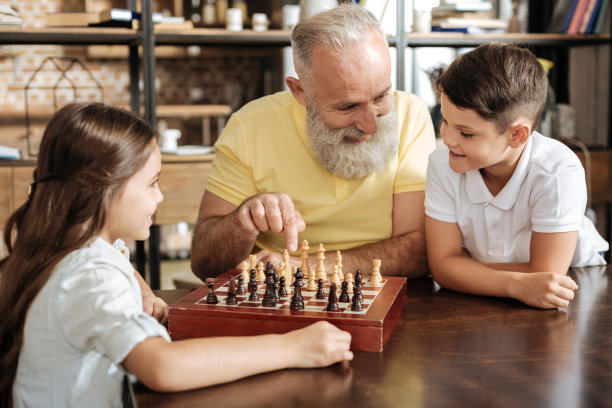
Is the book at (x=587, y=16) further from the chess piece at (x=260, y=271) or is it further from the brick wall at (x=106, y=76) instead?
the chess piece at (x=260, y=271)

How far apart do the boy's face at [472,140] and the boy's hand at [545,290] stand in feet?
1.06

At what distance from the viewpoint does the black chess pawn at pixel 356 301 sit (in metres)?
1.23

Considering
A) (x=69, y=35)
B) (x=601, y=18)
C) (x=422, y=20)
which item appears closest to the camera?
(x=69, y=35)

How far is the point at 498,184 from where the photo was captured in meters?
1.75

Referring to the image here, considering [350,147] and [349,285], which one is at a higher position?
[350,147]

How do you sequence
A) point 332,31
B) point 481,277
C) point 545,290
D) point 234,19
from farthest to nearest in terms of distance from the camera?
point 234,19
point 332,31
point 481,277
point 545,290

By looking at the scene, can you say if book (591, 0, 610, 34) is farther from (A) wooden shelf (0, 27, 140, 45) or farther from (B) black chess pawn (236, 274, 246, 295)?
(B) black chess pawn (236, 274, 246, 295)

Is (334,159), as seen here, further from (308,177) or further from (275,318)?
(275,318)

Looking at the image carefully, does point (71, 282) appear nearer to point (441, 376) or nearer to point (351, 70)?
point (441, 376)

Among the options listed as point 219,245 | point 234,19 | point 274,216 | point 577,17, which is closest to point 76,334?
point 274,216

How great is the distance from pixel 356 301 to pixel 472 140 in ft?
1.95

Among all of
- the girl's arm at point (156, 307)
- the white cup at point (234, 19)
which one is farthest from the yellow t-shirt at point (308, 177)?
the white cup at point (234, 19)

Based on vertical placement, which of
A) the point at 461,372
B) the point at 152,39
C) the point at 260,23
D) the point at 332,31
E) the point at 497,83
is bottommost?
the point at 461,372

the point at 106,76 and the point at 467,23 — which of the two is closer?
the point at 467,23
